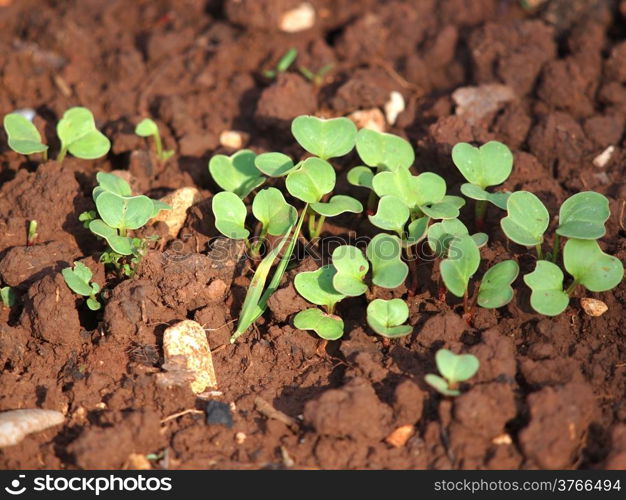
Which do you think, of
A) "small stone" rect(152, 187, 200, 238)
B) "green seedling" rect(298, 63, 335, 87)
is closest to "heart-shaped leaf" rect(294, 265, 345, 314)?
"small stone" rect(152, 187, 200, 238)

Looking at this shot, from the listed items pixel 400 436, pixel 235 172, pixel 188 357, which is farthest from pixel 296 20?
pixel 400 436

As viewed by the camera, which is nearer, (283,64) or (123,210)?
(123,210)

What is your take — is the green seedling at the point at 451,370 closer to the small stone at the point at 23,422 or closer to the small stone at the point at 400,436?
the small stone at the point at 400,436

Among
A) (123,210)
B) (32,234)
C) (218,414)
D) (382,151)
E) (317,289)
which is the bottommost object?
(218,414)

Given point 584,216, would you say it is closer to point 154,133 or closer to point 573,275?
point 573,275

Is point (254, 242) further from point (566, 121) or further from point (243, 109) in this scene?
point (566, 121)

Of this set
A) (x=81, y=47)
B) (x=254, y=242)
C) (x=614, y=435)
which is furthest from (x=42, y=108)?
(x=614, y=435)
